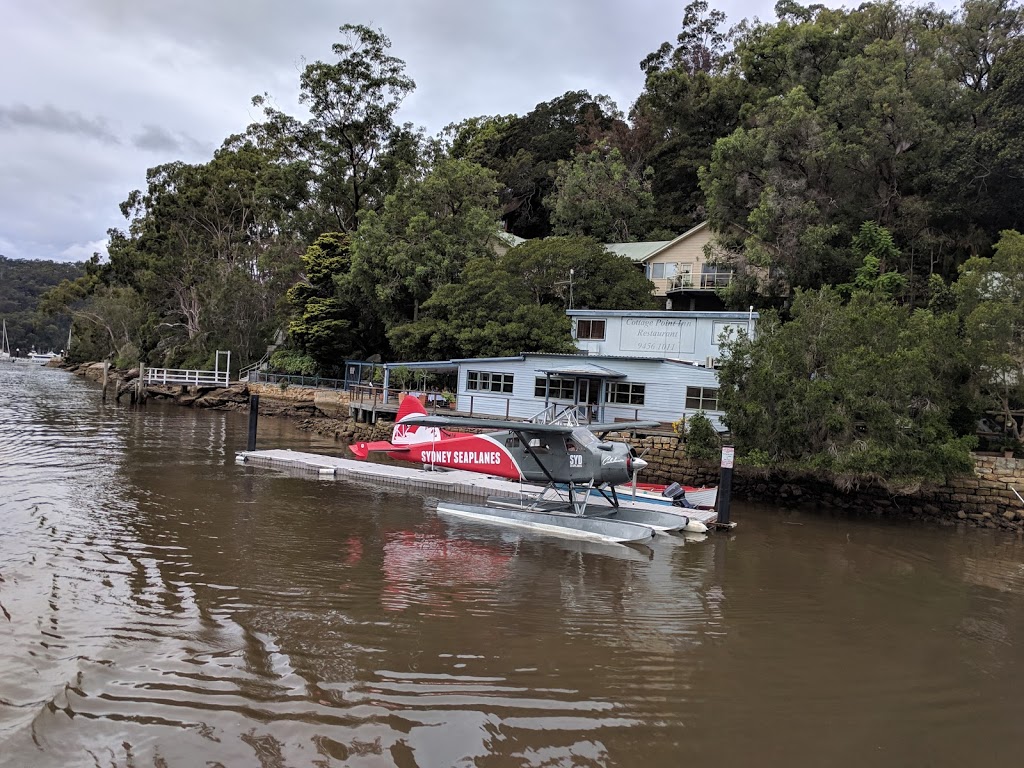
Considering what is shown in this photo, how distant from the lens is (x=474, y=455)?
15.8m

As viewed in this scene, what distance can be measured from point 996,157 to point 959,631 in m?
27.5

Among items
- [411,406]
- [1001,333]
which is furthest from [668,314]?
[411,406]

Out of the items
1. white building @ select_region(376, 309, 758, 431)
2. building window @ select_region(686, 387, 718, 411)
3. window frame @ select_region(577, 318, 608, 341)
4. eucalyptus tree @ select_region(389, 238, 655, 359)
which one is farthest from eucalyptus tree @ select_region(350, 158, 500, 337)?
building window @ select_region(686, 387, 718, 411)

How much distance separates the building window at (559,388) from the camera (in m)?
25.7

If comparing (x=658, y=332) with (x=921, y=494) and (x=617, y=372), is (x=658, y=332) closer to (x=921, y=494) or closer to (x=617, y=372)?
(x=617, y=372)

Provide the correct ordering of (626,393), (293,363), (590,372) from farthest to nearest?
(293,363) < (626,393) < (590,372)

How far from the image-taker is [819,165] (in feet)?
101

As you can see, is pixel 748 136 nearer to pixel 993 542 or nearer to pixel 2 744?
pixel 993 542

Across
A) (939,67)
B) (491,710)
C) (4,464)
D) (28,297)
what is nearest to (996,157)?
(939,67)

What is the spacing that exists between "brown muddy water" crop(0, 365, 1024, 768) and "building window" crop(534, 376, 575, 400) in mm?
11829

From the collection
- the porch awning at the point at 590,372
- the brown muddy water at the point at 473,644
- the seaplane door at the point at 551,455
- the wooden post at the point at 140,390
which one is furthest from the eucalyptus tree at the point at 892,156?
the wooden post at the point at 140,390

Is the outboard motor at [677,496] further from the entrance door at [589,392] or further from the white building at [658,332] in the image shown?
the entrance door at [589,392]

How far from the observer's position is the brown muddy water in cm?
563

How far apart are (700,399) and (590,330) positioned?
7099 millimetres
